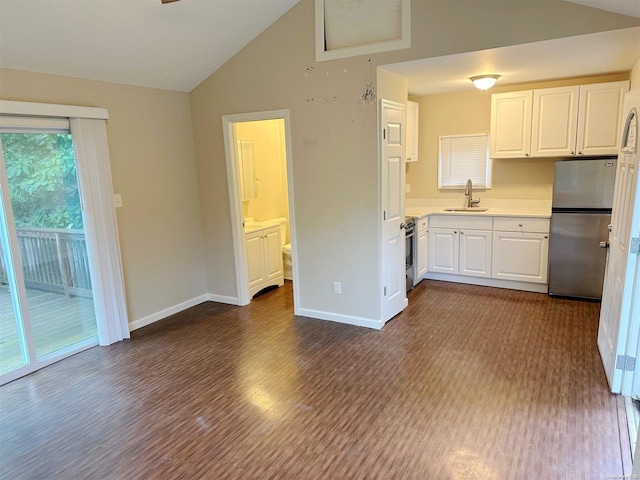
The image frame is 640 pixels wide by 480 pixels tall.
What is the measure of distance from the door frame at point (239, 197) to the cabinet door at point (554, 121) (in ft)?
9.17

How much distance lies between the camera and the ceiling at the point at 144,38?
2723 mm

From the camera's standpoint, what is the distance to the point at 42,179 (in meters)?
3.36

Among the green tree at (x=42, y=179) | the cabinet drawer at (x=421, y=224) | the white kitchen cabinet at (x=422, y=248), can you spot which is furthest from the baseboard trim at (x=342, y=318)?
the green tree at (x=42, y=179)

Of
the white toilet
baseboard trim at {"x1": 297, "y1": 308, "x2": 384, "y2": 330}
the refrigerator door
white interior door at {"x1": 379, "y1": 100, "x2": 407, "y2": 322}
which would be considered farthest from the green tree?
the refrigerator door

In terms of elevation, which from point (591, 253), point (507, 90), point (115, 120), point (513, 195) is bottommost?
point (591, 253)

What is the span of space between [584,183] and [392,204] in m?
2.03

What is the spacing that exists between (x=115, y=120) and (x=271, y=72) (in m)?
1.50

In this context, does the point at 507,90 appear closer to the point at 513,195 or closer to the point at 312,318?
the point at 513,195

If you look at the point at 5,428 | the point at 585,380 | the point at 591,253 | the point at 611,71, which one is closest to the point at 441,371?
the point at 585,380

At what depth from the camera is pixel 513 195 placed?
17.1 ft

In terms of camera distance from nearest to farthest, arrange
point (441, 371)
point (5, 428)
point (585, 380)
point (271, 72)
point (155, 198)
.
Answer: point (5, 428) → point (585, 380) → point (441, 371) → point (271, 72) → point (155, 198)

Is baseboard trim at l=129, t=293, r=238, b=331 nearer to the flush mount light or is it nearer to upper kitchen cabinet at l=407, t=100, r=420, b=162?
upper kitchen cabinet at l=407, t=100, r=420, b=162

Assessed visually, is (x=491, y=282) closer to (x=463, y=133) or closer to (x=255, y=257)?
(x=463, y=133)

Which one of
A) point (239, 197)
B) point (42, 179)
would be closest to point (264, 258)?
point (239, 197)
